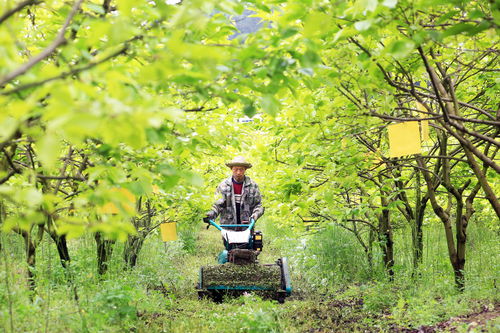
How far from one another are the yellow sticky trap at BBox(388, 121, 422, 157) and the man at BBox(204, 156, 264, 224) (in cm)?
356

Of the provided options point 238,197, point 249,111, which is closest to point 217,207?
point 238,197

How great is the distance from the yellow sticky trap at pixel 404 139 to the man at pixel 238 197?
3563 millimetres

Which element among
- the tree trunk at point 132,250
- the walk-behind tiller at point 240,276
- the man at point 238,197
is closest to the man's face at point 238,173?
the man at point 238,197

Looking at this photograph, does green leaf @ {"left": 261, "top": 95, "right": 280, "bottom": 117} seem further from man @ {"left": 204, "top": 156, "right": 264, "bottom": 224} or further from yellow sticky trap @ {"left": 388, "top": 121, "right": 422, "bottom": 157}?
man @ {"left": 204, "top": 156, "right": 264, "bottom": 224}

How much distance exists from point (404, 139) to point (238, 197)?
3.80 meters

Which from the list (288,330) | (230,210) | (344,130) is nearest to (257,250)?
(230,210)

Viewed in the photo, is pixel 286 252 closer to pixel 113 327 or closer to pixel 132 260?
pixel 132 260

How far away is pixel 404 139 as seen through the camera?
356cm

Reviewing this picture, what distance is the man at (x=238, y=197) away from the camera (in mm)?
7008

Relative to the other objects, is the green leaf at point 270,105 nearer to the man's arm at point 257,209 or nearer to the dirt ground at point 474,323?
the dirt ground at point 474,323

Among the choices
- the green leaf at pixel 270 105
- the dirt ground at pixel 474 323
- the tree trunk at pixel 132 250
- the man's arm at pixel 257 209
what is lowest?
the dirt ground at pixel 474 323

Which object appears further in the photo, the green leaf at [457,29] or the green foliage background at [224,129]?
the green leaf at [457,29]

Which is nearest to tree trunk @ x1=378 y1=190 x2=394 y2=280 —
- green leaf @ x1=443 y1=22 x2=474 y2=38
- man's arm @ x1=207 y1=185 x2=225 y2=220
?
man's arm @ x1=207 y1=185 x2=225 y2=220

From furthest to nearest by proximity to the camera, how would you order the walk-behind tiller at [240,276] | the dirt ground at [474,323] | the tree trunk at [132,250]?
the tree trunk at [132,250]
the walk-behind tiller at [240,276]
the dirt ground at [474,323]
